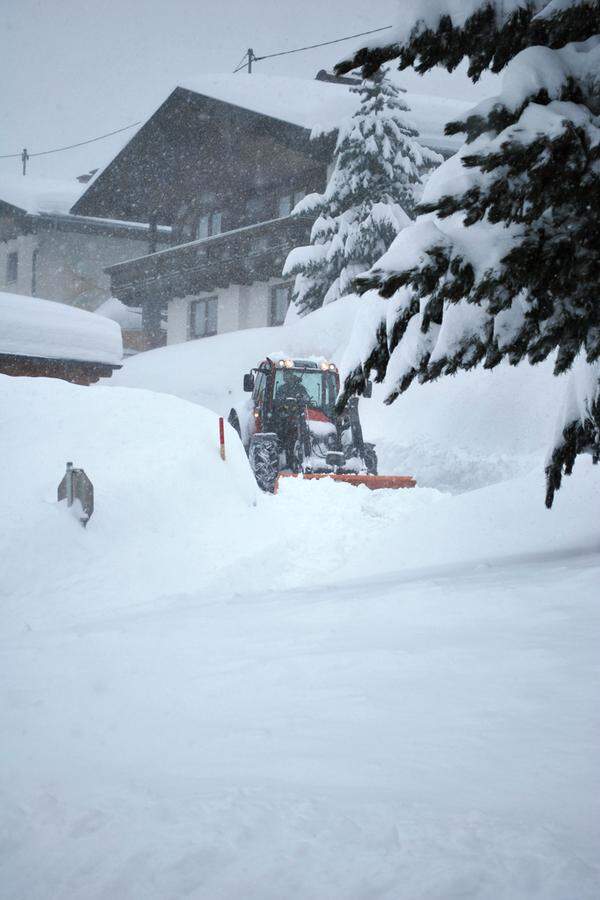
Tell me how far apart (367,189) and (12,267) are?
24.4 meters

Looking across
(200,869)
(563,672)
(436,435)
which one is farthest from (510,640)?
(436,435)


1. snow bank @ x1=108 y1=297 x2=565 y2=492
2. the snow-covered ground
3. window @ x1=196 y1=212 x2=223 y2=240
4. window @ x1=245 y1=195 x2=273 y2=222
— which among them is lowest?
snow bank @ x1=108 y1=297 x2=565 y2=492

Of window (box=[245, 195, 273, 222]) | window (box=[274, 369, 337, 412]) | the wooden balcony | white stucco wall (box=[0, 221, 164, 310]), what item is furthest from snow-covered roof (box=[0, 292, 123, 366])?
white stucco wall (box=[0, 221, 164, 310])

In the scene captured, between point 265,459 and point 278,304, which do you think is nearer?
point 265,459

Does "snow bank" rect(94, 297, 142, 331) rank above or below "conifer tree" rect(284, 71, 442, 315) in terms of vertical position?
below

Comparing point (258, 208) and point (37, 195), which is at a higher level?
point (37, 195)

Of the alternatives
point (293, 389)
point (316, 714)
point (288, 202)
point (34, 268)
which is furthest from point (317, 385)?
point (34, 268)

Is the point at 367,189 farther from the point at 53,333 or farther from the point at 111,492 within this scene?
the point at 111,492

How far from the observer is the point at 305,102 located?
89.5 ft

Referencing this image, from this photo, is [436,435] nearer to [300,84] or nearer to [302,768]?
[302,768]

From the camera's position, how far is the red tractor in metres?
13.1

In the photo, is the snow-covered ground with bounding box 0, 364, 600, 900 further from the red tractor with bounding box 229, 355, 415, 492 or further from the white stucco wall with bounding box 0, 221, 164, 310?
the white stucco wall with bounding box 0, 221, 164, 310

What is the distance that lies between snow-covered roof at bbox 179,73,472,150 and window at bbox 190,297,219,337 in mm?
7908

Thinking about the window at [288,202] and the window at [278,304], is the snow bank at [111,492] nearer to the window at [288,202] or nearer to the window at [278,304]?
the window at [278,304]
